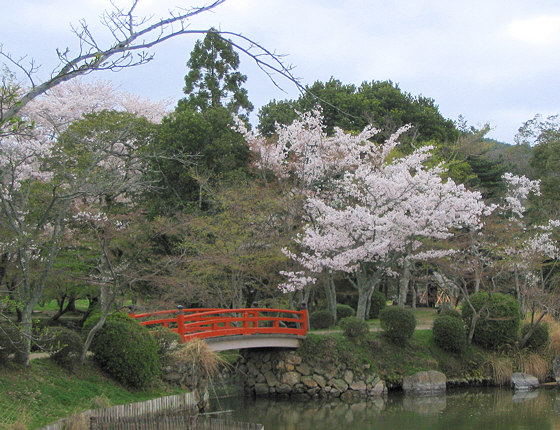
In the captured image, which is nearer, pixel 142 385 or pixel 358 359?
pixel 142 385

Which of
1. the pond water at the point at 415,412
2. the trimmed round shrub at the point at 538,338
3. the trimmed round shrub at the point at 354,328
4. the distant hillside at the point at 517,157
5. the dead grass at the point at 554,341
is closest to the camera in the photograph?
the pond water at the point at 415,412

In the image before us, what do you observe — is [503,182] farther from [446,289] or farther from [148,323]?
[148,323]

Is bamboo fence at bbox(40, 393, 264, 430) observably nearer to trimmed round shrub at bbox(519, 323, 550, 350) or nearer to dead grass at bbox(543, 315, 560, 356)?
trimmed round shrub at bbox(519, 323, 550, 350)

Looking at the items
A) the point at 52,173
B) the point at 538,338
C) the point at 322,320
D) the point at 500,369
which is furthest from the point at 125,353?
the point at 538,338

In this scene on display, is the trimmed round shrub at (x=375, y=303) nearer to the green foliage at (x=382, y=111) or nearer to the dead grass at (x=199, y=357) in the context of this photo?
the green foliage at (x=382, y=111)

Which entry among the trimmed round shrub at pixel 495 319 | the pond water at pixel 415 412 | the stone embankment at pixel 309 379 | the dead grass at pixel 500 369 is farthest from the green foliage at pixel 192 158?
the dead grass at pixel 500 369

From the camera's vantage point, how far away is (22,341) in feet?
34.2

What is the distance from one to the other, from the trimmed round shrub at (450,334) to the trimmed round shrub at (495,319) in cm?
64

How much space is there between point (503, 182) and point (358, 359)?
15082 millimetres

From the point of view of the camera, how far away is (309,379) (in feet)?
57.0

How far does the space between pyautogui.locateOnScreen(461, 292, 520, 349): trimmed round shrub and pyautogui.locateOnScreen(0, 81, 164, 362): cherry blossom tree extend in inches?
443

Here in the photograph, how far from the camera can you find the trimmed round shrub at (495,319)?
18875 mm

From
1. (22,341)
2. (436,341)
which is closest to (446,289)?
(436,341)

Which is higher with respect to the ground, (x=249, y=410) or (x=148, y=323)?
(x=148, y=323)
